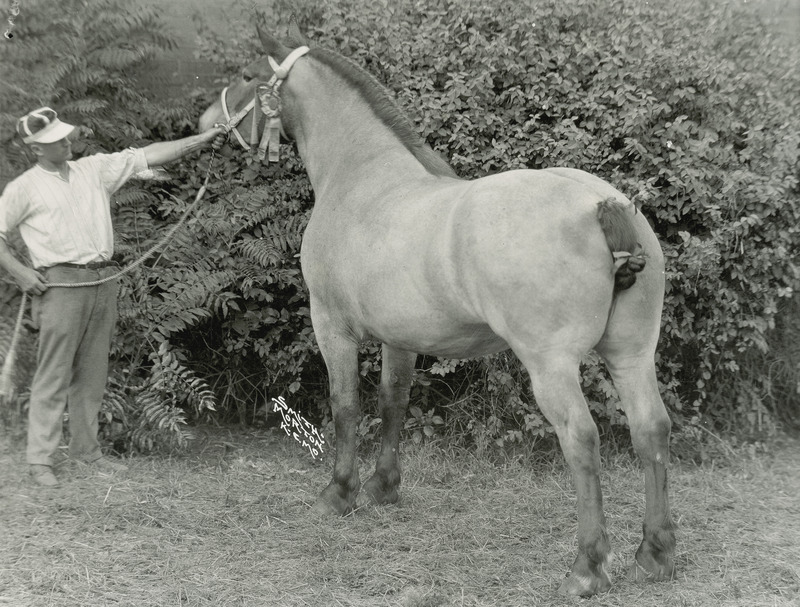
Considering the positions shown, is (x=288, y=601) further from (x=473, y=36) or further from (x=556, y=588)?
(x=473, y=36)

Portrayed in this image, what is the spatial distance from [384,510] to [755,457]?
2.75m

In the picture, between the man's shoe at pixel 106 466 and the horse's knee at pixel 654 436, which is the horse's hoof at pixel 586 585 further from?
the man's shoe at pixel 106 466

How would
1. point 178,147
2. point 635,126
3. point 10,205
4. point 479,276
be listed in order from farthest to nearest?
point 635,126
point 178,147
point 10,205
point 479,276

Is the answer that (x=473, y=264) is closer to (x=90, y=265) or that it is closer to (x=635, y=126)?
(x=635, y=126)

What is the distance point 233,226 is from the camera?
5723mm

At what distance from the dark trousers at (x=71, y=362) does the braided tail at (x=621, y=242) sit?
9.80 feet

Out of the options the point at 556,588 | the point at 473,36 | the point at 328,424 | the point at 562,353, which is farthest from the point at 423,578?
the point at 473,36

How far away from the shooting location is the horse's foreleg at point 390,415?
4.62 meters

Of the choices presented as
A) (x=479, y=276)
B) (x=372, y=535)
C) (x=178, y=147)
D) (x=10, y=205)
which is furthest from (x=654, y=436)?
(x=10, y=205)

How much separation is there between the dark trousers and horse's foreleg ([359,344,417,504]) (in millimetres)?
1739

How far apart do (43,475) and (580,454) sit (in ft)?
10.4

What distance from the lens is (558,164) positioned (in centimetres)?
520

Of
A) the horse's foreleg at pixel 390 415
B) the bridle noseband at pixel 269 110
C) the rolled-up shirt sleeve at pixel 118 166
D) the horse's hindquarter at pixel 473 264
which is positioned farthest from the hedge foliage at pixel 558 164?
the horse's hindquarter at pixel 473 264

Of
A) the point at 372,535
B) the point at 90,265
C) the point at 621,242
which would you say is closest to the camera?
the point at 621,242
